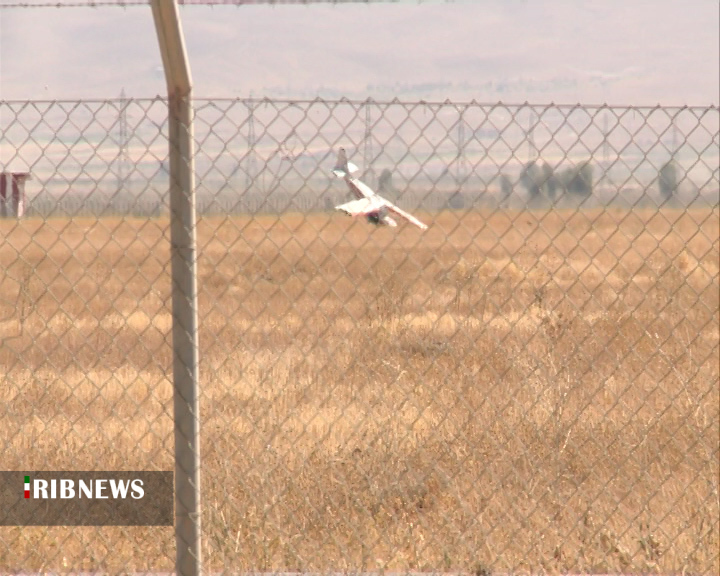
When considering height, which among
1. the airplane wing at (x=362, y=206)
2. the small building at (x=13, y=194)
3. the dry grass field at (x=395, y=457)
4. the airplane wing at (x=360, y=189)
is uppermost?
the small building at (x=13, y=194)

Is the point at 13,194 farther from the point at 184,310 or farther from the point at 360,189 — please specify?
the point at 360,189

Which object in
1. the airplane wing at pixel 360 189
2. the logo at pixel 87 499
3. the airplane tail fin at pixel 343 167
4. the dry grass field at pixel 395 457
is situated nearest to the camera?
the airplane tail fin at pixel 343 167

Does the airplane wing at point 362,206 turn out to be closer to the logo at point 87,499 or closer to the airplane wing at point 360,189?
the airplane wing at point 360,189

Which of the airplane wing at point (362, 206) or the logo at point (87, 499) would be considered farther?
the logo at point (87, 499)

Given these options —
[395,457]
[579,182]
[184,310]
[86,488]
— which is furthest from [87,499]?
[579,182]

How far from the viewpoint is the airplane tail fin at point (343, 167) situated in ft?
9.09

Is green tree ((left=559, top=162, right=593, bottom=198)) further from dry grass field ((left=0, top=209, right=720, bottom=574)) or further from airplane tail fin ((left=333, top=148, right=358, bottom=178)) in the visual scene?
airplane tail fin ((left=333, top=148, right=358, bottom=178))

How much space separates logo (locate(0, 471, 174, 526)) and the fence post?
57cm

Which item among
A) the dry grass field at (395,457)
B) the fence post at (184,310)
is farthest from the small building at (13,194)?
the fence post at (184,310)

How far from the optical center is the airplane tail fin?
277 cm

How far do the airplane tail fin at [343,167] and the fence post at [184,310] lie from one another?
448 millimetres

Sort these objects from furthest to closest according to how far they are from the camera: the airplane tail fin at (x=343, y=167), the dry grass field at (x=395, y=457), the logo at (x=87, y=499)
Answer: the dry grass field at (x=395, y=457) → the logo at (x=87, y=499) → the airplane tail fin at (x=343, y=167)

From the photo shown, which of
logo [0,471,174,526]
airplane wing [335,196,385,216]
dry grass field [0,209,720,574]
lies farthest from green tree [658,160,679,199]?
logo [0,471,174,526]

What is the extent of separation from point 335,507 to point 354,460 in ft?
1.24
